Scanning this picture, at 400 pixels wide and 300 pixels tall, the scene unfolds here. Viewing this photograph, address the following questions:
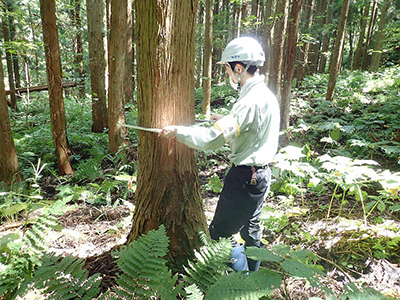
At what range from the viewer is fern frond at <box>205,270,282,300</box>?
1.50 meters

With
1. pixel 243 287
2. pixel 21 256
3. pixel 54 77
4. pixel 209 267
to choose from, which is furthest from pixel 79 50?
pixel 243 287

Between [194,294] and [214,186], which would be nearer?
[194,294]

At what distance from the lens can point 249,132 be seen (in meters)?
2.23

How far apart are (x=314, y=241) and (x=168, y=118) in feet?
8.31

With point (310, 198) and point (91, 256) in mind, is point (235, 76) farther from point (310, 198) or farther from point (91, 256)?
point (310, 198)

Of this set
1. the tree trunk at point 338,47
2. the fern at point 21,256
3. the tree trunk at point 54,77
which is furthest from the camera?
the tree trunk at point 338,47

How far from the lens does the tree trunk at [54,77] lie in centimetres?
450

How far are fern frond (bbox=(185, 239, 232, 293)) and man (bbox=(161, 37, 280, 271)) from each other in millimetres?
501

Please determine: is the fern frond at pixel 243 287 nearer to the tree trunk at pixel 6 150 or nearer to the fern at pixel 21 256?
the fern at pixel 21 256

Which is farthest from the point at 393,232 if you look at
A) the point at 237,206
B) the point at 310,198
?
the point at 237,206

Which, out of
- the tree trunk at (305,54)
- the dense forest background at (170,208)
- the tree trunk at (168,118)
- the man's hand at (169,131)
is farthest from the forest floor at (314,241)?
the tree trunk at (305,54)

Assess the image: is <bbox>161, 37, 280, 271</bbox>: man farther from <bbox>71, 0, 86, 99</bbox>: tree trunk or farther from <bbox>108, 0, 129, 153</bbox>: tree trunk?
<bbox>71, 0, 86, 99</bbox>: tree trunk

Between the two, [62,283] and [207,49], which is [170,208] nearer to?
[62,283]

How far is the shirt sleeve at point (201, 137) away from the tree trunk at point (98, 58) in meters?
5.92
